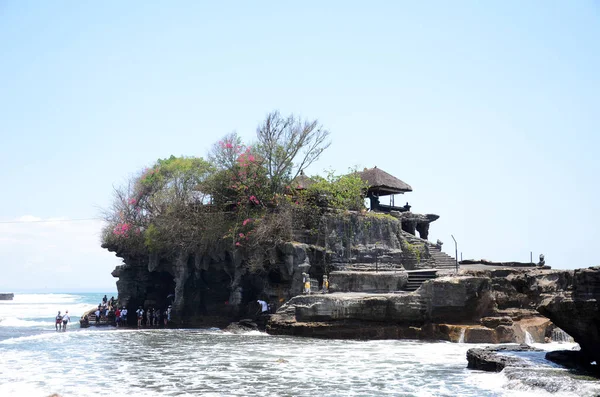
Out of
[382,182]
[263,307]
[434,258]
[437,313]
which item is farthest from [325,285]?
[382,182]

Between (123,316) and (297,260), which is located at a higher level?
(297,260)

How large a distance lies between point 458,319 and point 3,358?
16.6 m

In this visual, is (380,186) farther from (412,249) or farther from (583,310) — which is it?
(583,310)

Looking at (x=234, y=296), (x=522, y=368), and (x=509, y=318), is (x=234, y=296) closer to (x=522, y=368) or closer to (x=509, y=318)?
(x=509, y=318)

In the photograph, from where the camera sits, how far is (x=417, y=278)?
1066 inches

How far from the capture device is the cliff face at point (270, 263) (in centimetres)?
2917

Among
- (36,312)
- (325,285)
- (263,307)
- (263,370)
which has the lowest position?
(36,312)

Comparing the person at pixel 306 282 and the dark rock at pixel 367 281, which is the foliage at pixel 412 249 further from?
the person at pixel 306 282

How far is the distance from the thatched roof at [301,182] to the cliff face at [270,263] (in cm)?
319

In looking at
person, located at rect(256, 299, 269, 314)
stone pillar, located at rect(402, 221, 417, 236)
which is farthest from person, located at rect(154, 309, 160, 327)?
stone pillar, located at rect(402, 221, 417, 236)

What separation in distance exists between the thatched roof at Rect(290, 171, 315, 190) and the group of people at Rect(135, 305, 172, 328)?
31.7 ft

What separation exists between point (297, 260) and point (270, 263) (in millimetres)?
1748

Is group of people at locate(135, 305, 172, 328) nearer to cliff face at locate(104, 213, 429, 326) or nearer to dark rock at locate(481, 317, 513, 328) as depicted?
cliff face at locate(104, 213, 429, 326)

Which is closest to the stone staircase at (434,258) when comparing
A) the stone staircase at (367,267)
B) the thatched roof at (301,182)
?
the stone staircase at (367,267)
